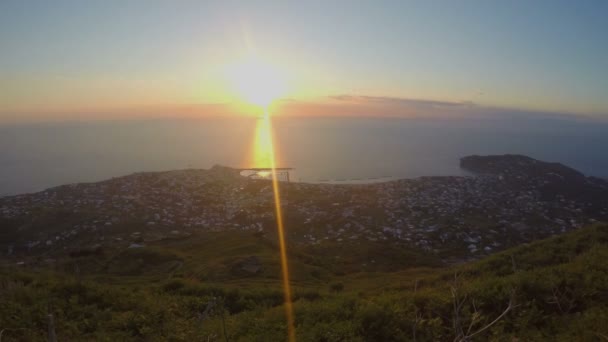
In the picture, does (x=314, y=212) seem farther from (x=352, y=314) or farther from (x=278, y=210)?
(x=352, y=314)

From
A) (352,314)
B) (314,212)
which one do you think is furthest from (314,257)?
(352,314)

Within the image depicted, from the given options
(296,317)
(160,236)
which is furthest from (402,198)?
(296,317)

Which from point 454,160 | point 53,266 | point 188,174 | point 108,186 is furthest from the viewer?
point 454,160

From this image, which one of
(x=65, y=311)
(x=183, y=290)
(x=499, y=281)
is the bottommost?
(x=183, y=290)

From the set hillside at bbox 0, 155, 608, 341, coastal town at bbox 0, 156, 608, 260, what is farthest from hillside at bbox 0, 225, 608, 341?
coastal town at bbox 0, 156, 608, 260

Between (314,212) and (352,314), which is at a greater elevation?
(352,314)

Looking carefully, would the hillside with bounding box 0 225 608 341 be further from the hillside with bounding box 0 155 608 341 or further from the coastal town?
the coastal town

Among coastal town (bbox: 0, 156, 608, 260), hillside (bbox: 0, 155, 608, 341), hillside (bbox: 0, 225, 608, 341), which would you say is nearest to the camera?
hillside (bbox: 0, 225, 608, 341)

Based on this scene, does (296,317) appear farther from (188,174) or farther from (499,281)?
(188,174)
